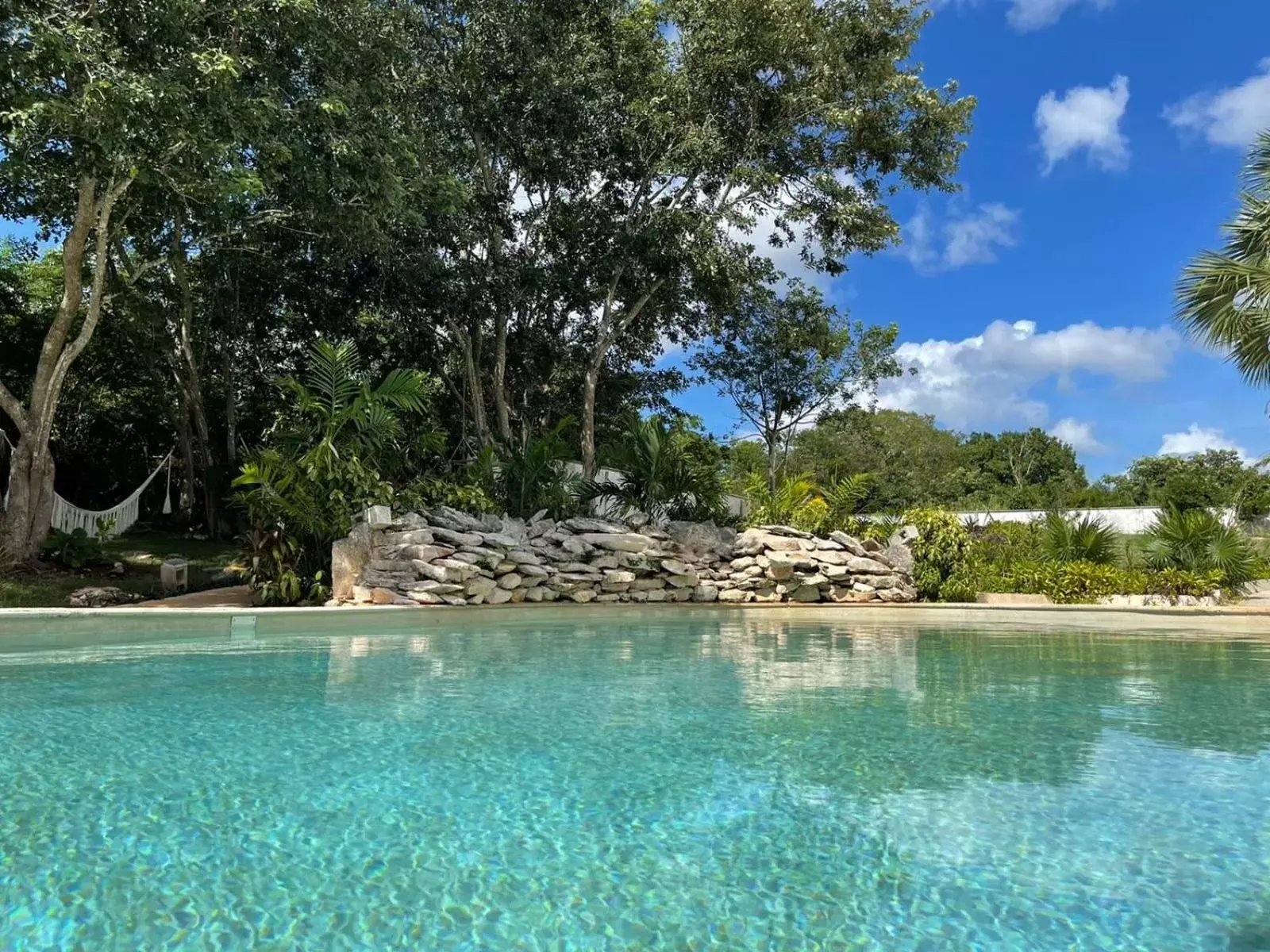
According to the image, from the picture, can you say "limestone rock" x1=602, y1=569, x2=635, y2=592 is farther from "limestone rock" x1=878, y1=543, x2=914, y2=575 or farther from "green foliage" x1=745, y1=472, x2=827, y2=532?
"limestone rock" x1=878, y1=543, x2=914, y2=575

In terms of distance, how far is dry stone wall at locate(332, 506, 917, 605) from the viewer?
28.4 feet

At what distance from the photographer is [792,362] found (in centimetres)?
1942

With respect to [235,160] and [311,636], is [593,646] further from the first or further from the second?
[235,160]

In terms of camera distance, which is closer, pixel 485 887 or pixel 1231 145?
pixel 485 887

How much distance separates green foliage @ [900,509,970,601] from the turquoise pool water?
6.06 meters

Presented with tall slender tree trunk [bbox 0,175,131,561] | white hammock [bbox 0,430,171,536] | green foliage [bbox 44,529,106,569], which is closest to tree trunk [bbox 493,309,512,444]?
tall slender tree trunk [bbox 0,175,131,561]

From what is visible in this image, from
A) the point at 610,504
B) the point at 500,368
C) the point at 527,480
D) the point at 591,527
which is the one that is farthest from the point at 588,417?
the point at 591,527

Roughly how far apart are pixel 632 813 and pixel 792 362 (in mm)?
17800

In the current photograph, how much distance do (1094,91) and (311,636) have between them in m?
22.5

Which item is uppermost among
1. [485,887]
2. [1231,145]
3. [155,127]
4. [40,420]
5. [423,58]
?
[423,58]

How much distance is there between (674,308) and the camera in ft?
52.7

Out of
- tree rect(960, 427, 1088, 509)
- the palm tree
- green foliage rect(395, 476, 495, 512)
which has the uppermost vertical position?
tree rect(960, 427, 1088, 509)

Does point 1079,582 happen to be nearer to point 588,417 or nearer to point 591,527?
point 591,527

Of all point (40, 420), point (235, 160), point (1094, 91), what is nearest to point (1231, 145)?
point (1094, 91)
